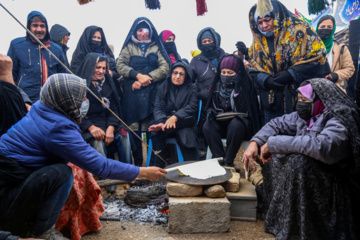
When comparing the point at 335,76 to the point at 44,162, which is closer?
the point at 44,162

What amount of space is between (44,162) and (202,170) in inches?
59.2

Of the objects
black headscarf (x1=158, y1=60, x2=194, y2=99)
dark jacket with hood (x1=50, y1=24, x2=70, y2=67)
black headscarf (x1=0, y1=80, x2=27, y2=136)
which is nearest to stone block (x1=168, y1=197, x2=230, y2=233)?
black headscarf (x1=0, y1=80, x2=27, y2=136)

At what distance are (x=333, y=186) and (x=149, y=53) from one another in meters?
3.60

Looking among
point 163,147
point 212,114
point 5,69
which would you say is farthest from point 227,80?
point 5,69

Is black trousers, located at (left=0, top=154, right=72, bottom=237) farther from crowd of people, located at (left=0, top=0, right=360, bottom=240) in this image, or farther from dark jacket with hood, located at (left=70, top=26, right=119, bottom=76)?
dark jacket with hood, located at (left=70, top=26, right=119, bottom=76)

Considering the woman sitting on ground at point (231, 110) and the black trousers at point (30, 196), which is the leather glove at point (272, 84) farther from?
the black trousers at point (30, 196)

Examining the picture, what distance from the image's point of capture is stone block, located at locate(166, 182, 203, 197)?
269cm

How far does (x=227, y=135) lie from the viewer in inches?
150

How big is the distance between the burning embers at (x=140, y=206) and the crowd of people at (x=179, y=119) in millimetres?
371

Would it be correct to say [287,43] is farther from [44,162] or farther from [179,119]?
[44,162]

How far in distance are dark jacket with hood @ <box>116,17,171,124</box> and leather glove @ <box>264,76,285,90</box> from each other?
181 centimetres

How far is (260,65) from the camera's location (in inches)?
Result: 151

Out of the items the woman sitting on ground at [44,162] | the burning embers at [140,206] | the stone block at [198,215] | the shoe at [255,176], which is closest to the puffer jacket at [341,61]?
the shoe at [255,176]

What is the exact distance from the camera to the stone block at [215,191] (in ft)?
8.70
